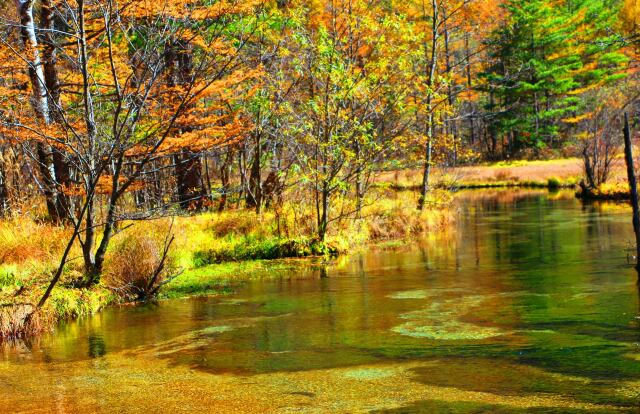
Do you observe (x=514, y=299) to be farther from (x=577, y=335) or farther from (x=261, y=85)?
(x=261, y=85)

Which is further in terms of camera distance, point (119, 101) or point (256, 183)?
point (256, 183)

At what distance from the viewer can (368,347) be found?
7.91 m

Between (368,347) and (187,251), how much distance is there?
7.68 m

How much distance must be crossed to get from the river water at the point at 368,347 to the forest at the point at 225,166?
0.14 m

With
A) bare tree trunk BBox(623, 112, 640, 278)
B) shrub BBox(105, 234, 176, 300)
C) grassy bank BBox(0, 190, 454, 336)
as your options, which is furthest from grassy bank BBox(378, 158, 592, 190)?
shrub BBox(105, 234, 176, 300)

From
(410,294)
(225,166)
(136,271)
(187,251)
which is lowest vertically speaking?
(410,294)

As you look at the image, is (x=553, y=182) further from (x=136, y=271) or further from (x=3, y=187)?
(x=136, y=271)

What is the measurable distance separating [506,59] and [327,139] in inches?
1428

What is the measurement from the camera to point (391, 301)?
34.9 feet

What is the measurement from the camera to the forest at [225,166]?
33.2ft

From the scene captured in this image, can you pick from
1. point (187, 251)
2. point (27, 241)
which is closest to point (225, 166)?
point (187, 251)

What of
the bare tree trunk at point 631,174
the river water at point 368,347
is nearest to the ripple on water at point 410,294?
the river water at point 368,347

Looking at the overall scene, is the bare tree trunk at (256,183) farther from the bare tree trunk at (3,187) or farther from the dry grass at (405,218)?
the bare tree trunk at (3,187)

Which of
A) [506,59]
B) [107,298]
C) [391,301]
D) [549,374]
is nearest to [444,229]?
[391,301]
